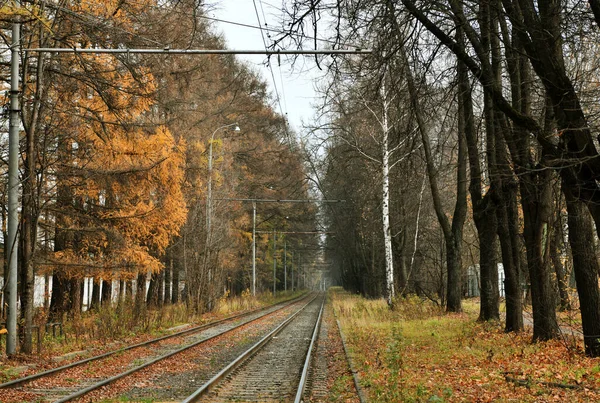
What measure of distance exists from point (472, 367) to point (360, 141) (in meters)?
20.6

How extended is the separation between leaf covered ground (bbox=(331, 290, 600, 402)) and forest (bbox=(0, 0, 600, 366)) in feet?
2.73

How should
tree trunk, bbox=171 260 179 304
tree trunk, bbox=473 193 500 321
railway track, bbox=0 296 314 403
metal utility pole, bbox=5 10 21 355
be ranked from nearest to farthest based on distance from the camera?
railway track, bbox=0 296 314 403 < metal utility pole, bbox=5 10 21 355 < tree trunk, bbox=473 193 500 321 < tree trunk, bbox=171 260 179 304

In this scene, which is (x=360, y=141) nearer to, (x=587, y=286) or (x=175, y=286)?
(x=175, y=286)

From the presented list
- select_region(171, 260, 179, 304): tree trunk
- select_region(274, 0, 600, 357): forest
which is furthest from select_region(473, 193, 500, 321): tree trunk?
select_region(171, 260, 179, 304): tree trunk

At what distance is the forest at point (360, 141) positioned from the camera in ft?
33.8

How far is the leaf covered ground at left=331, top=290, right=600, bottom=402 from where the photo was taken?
28.3 feet

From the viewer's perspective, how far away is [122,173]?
1873cm

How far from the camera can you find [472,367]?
37.1ft

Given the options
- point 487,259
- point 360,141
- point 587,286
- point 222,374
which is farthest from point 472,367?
point 360,141

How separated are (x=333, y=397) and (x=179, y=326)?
15.4 meters

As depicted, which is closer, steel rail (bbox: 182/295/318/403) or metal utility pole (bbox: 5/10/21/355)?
steel rail (bbox: 182/295/318/403)

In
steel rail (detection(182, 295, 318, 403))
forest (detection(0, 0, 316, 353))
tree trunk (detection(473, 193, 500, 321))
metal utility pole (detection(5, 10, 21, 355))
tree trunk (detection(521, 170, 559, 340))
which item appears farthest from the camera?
tree trunk (detection(473, 193, 500, 321))

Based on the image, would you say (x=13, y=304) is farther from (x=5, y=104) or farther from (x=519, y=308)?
(x=519, y=308)

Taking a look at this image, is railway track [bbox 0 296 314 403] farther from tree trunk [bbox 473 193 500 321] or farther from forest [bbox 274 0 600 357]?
tree trunk [bbox 473 193 500 321]
